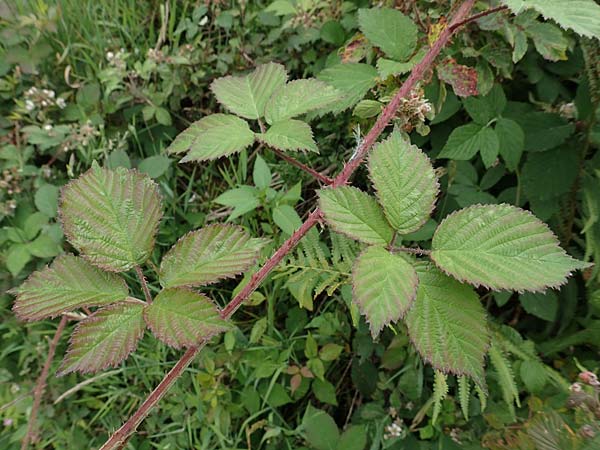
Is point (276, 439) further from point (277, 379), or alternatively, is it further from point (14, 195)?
point (14, 195)

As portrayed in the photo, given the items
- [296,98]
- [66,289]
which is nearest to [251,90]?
[296,98]

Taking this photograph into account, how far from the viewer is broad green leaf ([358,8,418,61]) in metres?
1.02

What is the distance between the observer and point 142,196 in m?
0.68

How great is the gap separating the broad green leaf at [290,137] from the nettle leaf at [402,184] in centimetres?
14

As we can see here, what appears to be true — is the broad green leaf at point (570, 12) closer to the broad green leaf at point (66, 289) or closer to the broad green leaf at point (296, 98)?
the broad green leaf at point (296, 98)

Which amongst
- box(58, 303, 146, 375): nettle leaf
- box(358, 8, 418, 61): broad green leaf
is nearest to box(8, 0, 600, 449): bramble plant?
box(58, 303, 146, 375): nettle leaf

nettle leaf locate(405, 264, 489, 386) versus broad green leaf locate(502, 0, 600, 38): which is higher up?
broad green leaf locate(502, 0, 600, 38)

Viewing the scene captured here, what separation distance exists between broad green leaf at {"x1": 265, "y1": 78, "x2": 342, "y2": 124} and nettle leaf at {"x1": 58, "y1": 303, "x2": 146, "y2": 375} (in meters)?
0.40

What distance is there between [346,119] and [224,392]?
821 mm

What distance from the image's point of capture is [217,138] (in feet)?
2.64

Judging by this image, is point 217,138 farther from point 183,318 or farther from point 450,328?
point 450,328

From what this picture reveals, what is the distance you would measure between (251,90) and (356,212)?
0.36 m

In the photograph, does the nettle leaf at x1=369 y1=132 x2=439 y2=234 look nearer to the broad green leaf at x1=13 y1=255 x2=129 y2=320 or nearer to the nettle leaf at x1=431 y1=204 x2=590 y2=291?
the nettle leaf at x1=431 y1=204 x2=590 y2=291

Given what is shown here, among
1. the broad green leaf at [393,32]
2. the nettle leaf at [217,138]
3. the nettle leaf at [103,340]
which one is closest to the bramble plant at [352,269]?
the nettle leaf at [103,340]
